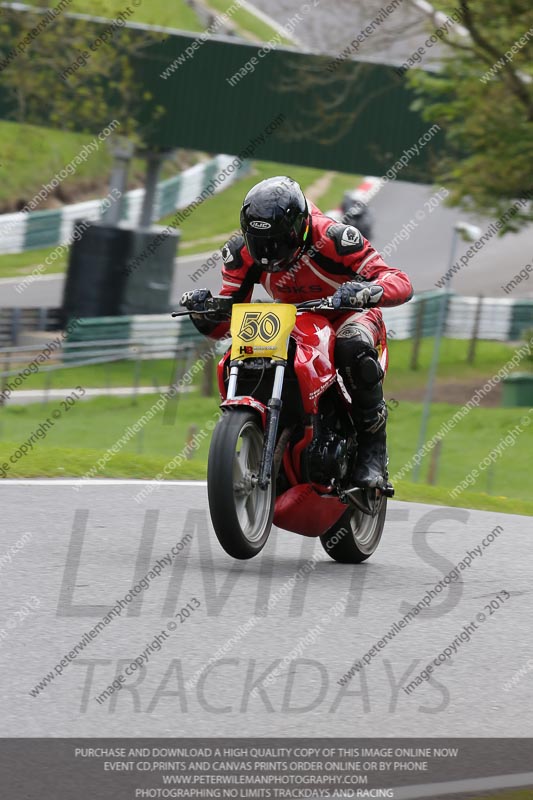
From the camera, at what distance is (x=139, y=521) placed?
8062mm

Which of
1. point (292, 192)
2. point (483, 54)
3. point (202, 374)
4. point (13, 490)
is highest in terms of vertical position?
point (483, 54)

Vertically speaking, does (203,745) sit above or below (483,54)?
below

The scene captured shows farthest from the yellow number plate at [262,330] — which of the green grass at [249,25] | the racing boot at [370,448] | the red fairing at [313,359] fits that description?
the green grass at [249,25]

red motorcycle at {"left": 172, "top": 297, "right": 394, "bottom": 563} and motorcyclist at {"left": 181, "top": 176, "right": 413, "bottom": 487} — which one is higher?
motorcyclist at {"left": 181, "top": 176, "right": 413, "bottom": 487}

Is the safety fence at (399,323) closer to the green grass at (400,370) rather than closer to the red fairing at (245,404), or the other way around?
the green grass at (400,370)

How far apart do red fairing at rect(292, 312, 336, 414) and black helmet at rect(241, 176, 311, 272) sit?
1.14 ft

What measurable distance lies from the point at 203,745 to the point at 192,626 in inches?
54.1

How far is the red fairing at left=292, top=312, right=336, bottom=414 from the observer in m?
6.96

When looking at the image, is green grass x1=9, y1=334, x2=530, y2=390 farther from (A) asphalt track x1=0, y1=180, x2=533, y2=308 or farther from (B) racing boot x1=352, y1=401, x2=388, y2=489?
(B) racing boot x1=352, y1=401, x2=388, y2=489

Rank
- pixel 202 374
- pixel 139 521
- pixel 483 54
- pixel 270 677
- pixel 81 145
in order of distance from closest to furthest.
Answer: pixel 270 677
pixel 139 521
pixel 483 54
pixel 202 374
pixel 81 145

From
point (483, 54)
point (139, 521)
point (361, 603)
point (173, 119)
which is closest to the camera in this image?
point (361, 603)

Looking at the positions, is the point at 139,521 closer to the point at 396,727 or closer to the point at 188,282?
the point at 396,727

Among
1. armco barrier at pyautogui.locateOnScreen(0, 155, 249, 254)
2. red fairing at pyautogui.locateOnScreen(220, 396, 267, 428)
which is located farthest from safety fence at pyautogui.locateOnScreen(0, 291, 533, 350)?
red fairing at pyautogui.locateOnScreen(220, 396, 267, 428)

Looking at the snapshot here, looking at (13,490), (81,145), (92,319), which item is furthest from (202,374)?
(13,490)
